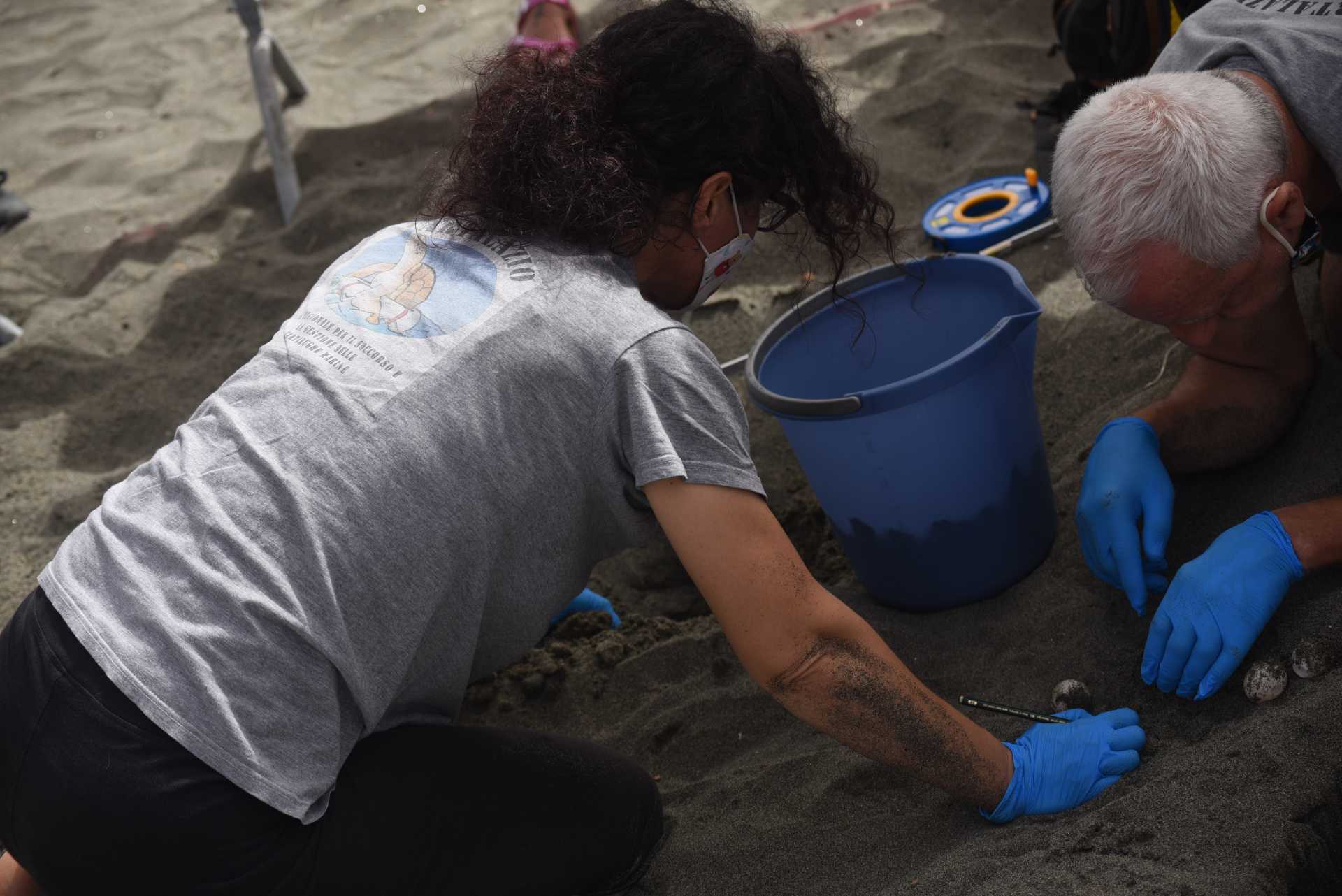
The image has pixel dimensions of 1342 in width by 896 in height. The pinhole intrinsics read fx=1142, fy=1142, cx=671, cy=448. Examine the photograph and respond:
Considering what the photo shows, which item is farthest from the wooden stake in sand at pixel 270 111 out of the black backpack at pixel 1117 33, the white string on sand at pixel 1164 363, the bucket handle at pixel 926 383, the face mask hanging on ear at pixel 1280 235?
the face mask hanging on ear at pixel 1280 235

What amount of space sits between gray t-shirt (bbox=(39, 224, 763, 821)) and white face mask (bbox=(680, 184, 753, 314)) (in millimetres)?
181

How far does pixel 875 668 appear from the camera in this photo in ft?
4.22

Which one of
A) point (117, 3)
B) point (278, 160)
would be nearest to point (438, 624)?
point (278, 160)

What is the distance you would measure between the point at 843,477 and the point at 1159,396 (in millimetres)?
715

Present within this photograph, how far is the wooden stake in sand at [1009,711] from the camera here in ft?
5.22

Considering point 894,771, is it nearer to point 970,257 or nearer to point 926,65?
point 970,257

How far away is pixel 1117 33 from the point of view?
2332 mm

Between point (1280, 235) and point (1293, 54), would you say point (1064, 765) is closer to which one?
point (1280, 235)

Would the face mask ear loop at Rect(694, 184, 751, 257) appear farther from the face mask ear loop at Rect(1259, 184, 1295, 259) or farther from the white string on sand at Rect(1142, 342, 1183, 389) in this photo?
the white string on sand at Rect(1142, 342, 1183, 389)

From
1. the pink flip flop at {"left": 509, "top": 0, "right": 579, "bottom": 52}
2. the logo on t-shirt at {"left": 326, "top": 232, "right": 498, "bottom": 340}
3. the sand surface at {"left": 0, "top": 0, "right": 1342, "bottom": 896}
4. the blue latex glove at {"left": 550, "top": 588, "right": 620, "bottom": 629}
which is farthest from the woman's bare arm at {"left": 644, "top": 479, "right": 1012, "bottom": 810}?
the pink flip flop at {"left": 509, "top": 0, "right": 579, "bottom": 52}

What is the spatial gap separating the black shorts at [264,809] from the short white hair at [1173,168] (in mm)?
959

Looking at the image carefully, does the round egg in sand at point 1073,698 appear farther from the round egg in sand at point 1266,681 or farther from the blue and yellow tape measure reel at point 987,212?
the blue and yellow tape measure reel at point 987,212

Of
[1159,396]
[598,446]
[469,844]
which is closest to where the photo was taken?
[598,446]

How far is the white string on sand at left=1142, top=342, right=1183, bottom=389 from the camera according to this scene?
2111 mm
